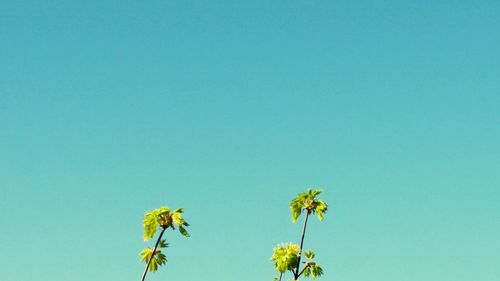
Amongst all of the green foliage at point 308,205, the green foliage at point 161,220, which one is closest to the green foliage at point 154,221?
the green foliage at point 161,220

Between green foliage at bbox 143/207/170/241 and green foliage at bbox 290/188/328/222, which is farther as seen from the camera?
green foliage at bbox 290/188/328/222

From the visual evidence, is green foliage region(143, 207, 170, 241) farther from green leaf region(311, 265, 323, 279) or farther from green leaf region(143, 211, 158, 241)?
green leaf region(311, 265, 323, 279)

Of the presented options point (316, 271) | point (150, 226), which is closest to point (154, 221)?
point (150, 226)

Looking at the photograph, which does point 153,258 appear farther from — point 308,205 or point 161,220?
point 308,205

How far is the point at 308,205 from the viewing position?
38.9 m

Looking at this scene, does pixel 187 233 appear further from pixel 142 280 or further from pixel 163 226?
pixel 142 280

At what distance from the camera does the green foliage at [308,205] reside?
38.7 metres

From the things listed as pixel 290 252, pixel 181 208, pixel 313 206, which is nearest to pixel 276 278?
pixel 290 252

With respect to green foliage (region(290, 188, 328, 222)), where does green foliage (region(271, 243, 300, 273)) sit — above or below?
below

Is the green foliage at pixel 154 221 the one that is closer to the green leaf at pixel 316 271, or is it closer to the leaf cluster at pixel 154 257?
the leaf cluster at pixel 154 257

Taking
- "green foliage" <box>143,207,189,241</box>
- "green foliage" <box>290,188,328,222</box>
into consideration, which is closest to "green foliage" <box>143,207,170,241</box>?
"green foliage" <box>143,207,189,241</box>

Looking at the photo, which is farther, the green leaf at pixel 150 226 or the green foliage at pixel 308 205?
the green foliage at pixel 308 205

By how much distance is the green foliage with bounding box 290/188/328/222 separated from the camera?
38688 millimetres

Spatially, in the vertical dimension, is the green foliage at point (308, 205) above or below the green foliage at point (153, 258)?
above
